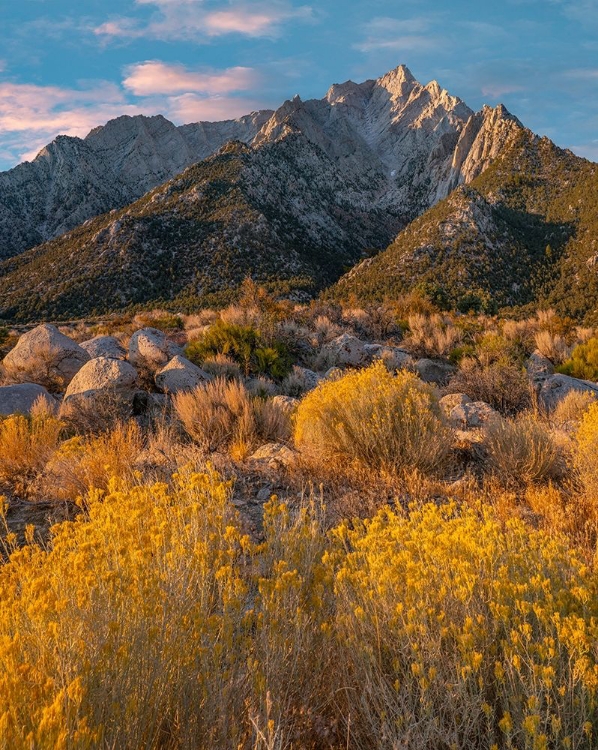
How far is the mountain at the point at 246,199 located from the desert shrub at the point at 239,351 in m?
32.8

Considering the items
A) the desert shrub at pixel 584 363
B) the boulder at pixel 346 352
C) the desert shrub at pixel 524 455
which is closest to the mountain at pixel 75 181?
the boulder at pixel 346 352

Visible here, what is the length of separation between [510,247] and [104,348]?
3809 cm

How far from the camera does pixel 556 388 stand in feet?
30.5

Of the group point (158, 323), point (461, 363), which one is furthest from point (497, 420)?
point (158, 323)

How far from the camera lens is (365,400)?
17.7 feet

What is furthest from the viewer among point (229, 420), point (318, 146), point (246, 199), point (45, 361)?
point (318, 146)

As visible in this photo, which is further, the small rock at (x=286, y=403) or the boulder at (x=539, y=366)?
the boulder at (x=539, y=366)

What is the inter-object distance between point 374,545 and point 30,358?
8.78 m

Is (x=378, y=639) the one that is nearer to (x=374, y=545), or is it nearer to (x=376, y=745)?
(x=376, y=745)

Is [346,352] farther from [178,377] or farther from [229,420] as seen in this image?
[229,420]

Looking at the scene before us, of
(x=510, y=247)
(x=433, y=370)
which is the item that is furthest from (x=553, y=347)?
(x=510, y=247)

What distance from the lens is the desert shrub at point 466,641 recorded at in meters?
1.63

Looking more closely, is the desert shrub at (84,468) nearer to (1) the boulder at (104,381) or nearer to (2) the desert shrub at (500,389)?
(1) the boulder at (104,381)

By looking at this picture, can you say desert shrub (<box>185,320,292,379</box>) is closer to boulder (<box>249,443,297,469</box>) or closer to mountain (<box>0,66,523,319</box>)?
boulder (<box>249,443,297,469</box>)
